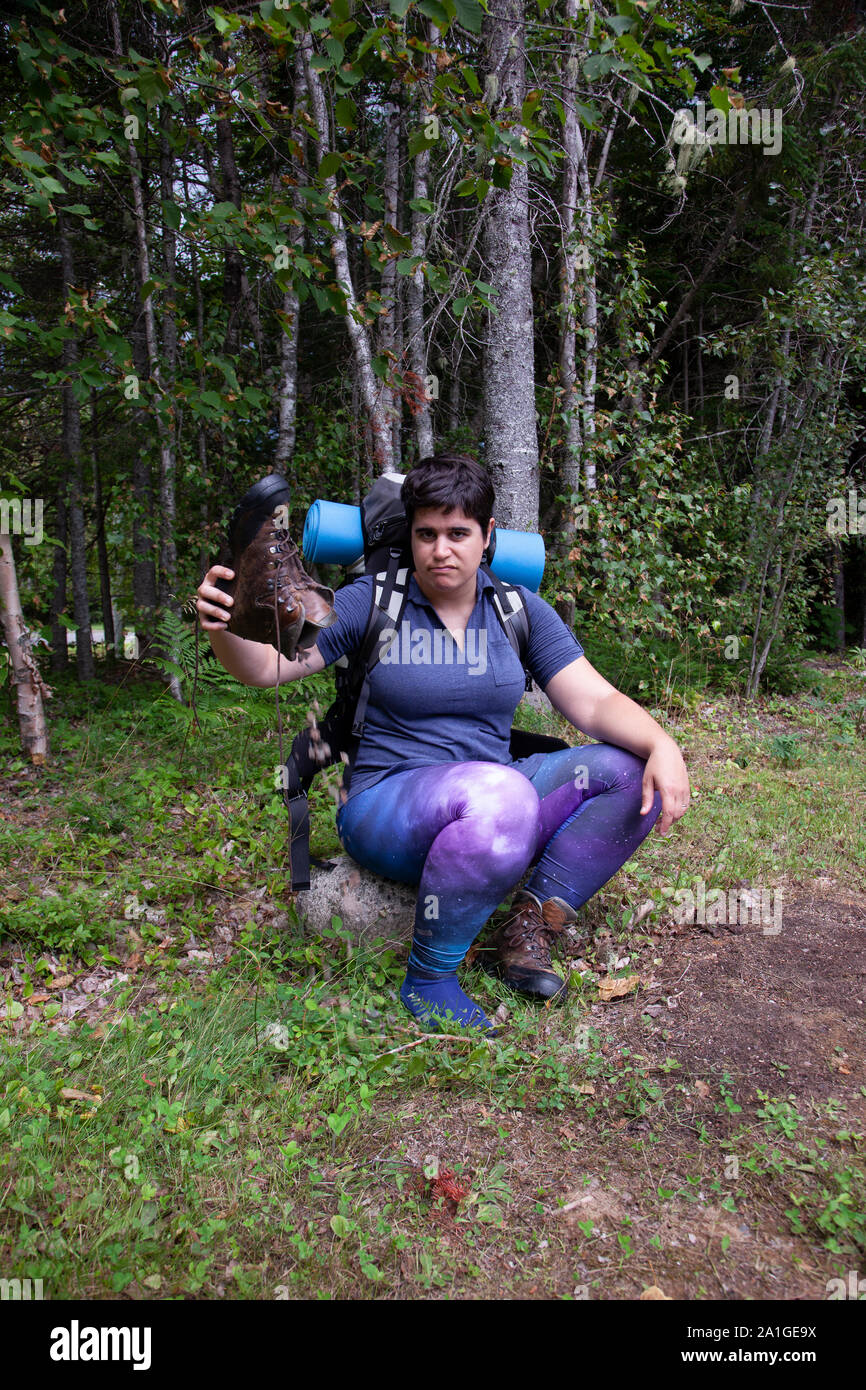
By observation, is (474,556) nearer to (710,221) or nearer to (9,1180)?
(9,1180)

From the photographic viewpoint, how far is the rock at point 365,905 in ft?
10.1

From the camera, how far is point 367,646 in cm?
284

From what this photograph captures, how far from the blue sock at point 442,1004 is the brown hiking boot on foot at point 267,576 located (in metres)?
1.24

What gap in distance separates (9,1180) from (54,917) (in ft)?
4.34

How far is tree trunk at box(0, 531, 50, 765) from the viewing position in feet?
15.5

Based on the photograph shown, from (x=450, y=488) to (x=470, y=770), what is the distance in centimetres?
95

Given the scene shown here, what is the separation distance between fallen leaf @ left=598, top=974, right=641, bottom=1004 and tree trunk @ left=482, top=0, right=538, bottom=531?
3173 mm

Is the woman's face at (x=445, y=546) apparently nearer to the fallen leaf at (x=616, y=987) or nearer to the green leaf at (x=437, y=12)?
the fallen leaf at (x=616, y=987)

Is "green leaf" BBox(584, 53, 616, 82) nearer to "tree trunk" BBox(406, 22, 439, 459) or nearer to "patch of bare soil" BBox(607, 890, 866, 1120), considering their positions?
"tree trunk" BBox(406, 22, 439, 459)

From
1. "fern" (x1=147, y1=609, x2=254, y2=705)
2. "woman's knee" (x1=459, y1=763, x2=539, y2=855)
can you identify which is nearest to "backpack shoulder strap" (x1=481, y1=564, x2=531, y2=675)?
"woman's knee" (x1=459, y1=763, x2=539, y2=855)

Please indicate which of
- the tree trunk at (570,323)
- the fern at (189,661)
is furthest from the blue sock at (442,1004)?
the tree trunk at (570,323)
